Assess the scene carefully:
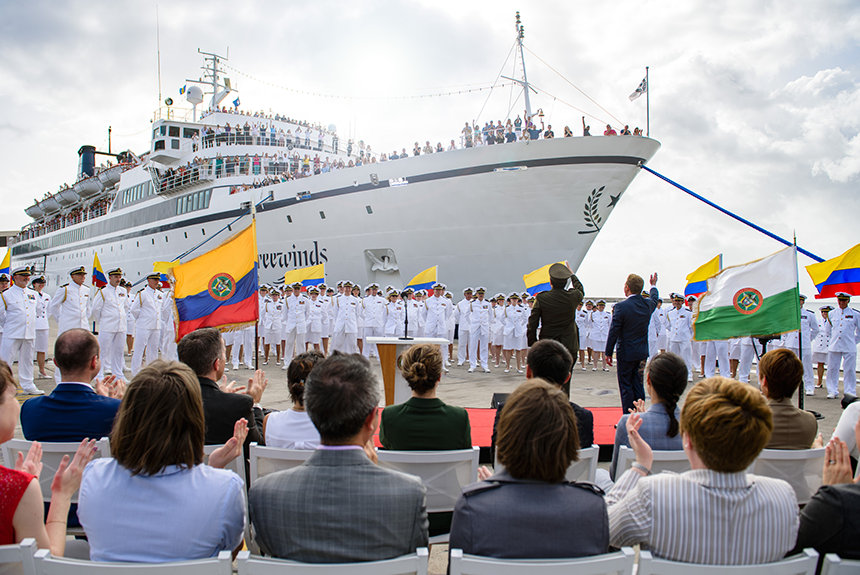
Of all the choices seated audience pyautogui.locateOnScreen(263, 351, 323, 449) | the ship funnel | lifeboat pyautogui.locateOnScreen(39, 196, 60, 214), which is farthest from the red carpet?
lifeboat pyautogui.locateOnScreen(39, 196, 60, 214)

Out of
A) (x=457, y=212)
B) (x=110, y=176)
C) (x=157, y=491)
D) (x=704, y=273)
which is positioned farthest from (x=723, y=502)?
(x=110, y=176)

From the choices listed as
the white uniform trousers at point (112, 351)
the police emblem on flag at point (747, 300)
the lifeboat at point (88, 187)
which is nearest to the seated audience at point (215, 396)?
the police emblem on flag at point (747, 300)

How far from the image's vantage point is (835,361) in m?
9.48

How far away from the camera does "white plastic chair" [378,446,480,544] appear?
222cm

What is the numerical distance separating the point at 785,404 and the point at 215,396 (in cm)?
299

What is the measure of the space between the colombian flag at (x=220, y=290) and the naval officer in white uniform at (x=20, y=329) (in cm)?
487

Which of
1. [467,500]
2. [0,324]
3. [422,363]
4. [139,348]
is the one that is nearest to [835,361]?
[422,363]

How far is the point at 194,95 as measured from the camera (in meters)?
27.7

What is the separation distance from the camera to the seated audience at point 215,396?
280 cm

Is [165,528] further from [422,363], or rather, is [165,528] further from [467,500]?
[422,363]

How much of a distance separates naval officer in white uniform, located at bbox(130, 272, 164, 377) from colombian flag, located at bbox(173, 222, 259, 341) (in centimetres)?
562

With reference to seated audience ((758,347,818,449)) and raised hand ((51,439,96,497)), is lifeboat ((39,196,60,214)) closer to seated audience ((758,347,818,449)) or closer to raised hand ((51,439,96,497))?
raised hand ((51,439,96,497))

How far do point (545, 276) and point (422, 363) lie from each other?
10.5m

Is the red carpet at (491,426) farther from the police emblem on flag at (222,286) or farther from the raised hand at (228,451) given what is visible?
the police emblem on flag at (222,286)
